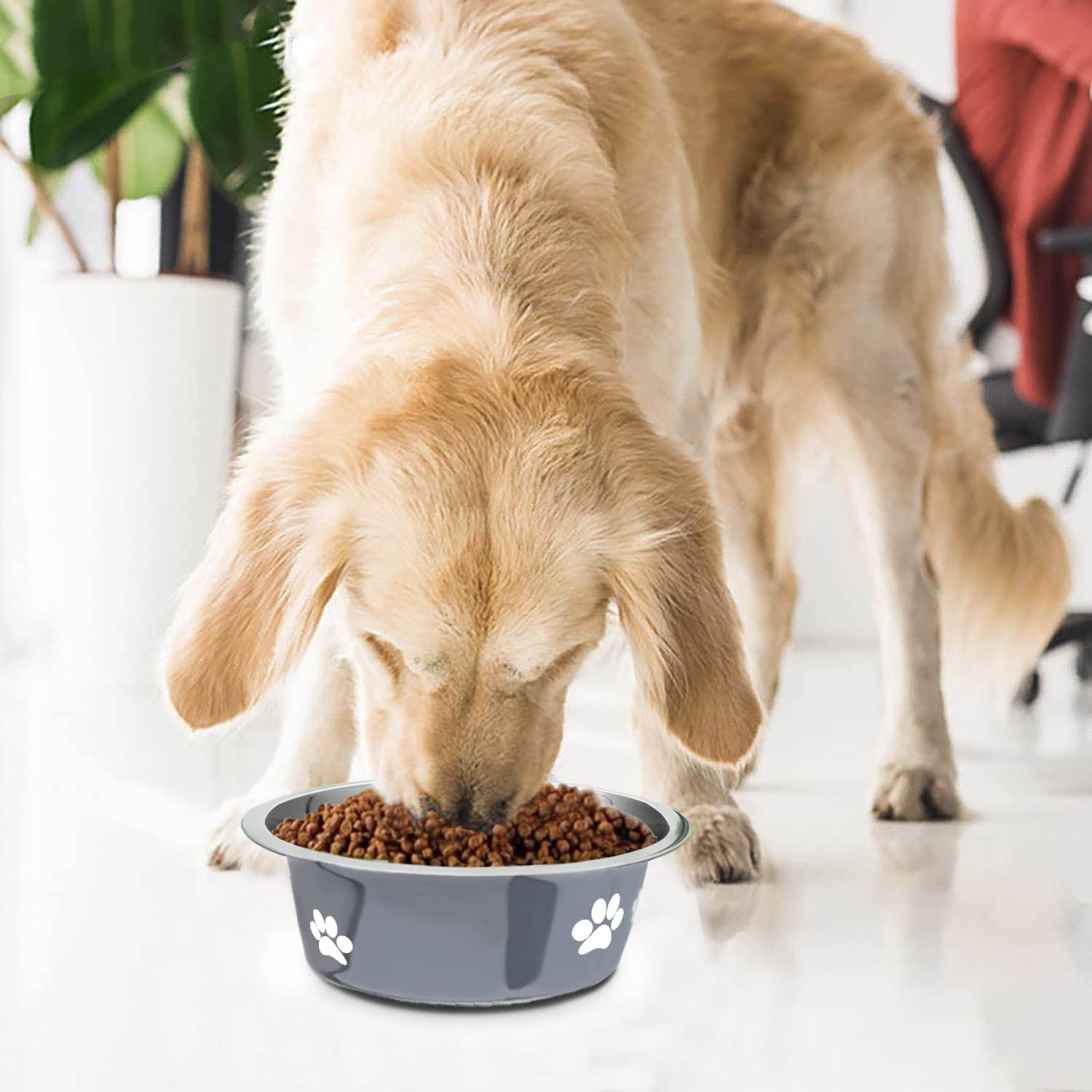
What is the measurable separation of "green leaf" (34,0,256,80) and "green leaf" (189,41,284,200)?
0.16 ft

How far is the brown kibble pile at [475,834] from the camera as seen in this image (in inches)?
50.8

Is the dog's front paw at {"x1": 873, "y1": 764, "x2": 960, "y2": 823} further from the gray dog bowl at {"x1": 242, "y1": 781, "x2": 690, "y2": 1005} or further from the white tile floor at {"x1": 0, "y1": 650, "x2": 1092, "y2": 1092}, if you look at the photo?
the gray dog bowl at {"x1": 242, "y1": 781, "x2": 690, "y2": 1005}

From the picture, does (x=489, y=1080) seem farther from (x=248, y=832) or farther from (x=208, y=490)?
(x=208, y=490)

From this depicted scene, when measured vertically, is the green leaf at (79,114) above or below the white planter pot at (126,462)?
above

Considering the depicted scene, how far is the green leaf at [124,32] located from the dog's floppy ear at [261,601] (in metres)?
1.98

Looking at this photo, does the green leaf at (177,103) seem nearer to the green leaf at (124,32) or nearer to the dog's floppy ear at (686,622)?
the green leaf at (124,32)

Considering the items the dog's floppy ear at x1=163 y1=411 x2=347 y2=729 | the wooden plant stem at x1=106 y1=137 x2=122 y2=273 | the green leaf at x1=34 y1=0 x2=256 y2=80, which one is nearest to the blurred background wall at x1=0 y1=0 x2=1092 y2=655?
the wooden plant stem at x1=106 y1=137 x2=122 y2=273

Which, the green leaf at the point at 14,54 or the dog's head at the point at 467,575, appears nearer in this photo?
the dog's head at the point at 467,575

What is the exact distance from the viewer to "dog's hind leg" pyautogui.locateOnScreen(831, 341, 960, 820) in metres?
2.27

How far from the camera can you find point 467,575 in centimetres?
121

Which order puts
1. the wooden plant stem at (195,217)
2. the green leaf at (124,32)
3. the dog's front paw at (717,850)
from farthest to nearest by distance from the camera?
the wooden plant stem at (195,217), the green leaf at (124,32), the dog's front paw at (717,850)

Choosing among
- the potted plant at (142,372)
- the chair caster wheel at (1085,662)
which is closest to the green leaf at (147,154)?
the potted plant at (142,372)

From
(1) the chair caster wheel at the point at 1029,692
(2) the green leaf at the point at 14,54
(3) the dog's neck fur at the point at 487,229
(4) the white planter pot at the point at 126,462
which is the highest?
(3) the dog's neck fur at the point at 487,229

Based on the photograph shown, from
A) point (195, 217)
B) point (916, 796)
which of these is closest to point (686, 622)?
point (916, 796)
